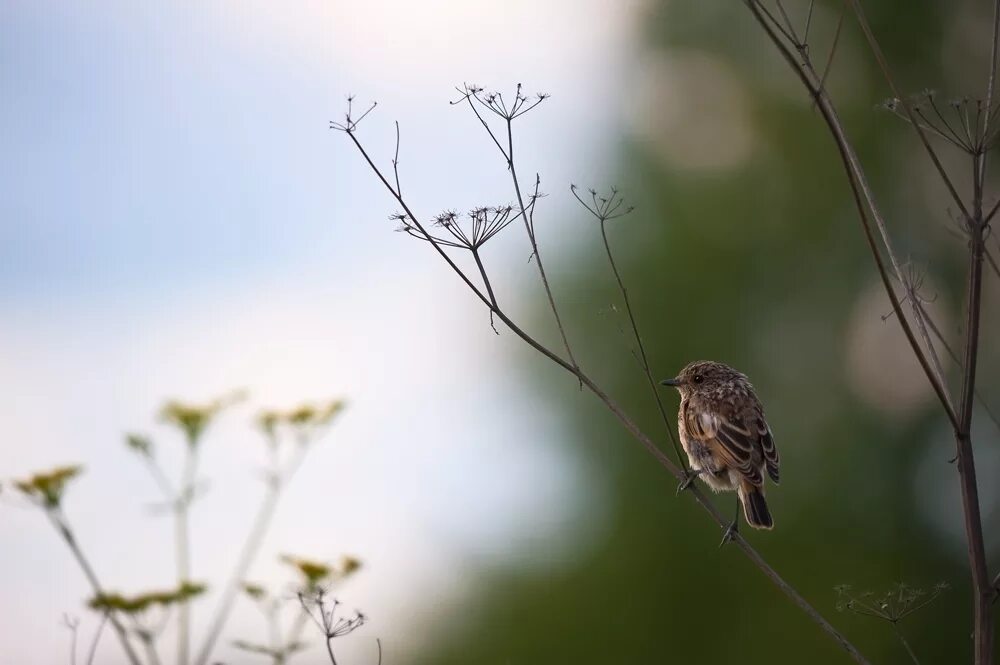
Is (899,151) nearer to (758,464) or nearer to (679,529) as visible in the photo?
(679,529)

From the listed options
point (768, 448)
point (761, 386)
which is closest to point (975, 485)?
point (768, 448)

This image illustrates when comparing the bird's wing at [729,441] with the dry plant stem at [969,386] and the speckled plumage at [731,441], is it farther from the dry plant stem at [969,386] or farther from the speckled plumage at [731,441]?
the dry plant stem at [969,386]

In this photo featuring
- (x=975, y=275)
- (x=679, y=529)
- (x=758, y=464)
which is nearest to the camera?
(x=975, y=275)

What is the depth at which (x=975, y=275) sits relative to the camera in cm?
334

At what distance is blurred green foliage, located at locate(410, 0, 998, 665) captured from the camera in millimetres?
16109

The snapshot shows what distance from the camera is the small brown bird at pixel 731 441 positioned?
6.70m

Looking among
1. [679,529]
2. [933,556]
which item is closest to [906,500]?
[933,556]

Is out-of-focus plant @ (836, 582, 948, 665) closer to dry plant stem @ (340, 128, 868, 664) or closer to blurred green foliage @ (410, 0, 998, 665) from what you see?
dry plant stem @ (340, 128, 868, 664)

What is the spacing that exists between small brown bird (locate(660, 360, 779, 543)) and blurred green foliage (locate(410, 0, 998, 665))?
854cm

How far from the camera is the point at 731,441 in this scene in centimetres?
682

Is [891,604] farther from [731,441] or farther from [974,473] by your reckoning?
[731,441]

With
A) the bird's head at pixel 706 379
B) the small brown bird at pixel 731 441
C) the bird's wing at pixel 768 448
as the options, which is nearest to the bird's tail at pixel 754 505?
the small brown bird at pixel 731 441

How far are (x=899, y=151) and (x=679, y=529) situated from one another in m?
6.86

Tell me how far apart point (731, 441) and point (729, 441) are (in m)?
0.01
